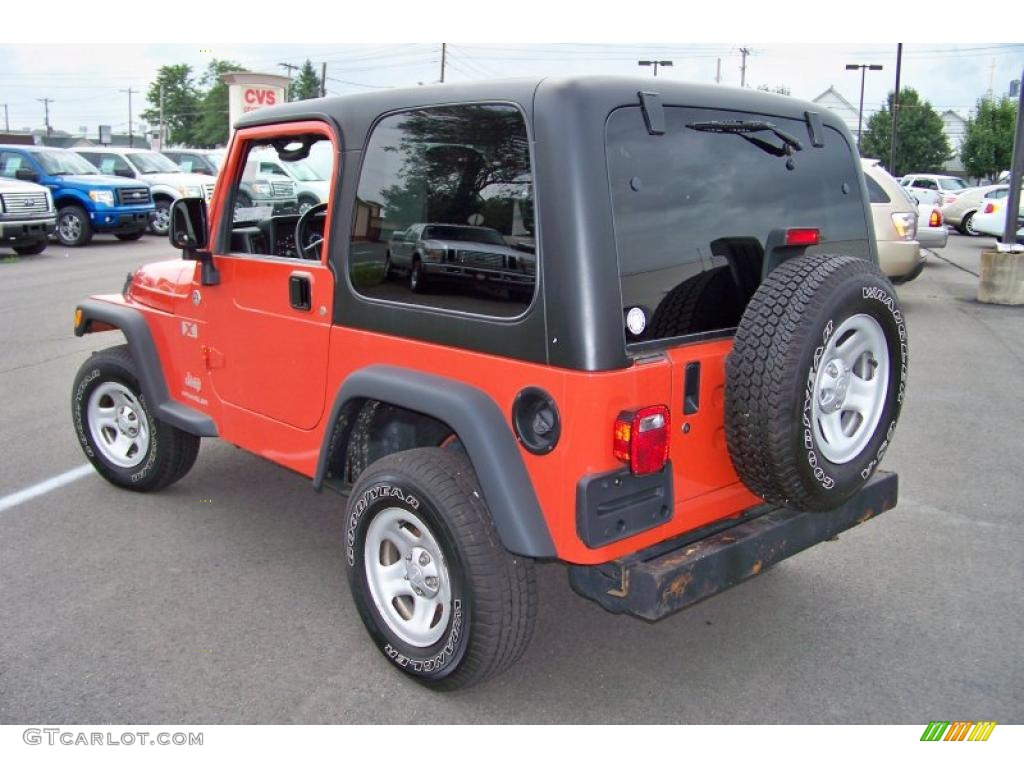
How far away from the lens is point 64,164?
749 inches

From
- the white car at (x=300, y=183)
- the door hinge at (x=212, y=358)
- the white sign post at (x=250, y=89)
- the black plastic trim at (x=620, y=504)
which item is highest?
the white sign post at (x=250, y=89)

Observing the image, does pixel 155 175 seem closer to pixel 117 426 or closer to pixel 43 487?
pixel 43 487

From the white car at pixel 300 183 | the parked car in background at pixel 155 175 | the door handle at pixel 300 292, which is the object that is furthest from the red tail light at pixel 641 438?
the parked car in background at pixel 155 175

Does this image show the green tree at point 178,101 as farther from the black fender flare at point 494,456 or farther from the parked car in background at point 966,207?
the black fender flare at point 494,456

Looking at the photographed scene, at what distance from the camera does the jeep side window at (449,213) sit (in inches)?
115

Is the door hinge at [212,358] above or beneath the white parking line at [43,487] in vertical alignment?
above

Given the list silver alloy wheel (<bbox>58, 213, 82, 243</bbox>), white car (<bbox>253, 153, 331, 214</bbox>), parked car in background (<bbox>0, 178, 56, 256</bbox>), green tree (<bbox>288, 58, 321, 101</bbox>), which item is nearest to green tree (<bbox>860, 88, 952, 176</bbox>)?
green tree (<bbox>288, 58, 321, 101</bbox>)

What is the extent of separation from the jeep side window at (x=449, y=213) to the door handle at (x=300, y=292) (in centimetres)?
29

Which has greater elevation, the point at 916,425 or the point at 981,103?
the point at 981,103

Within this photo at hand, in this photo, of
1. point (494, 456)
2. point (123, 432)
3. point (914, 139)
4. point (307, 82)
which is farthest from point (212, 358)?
point (307, 82)

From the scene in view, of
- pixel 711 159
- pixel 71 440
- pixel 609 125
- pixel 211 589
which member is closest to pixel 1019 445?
pixel 711 159

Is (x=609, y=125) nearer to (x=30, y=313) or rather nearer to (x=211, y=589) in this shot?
(x=211, y=589)

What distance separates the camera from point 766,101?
11.2 ft

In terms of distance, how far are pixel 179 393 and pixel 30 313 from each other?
24.6ft
